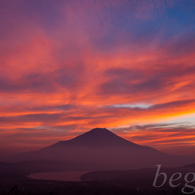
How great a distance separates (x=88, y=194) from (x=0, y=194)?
53.4 ft

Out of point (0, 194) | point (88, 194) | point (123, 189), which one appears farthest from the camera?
point (123, 189)

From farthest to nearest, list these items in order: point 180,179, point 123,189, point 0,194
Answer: point 180,179
point 123,189
point 0,194

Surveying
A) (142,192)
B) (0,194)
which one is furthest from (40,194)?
(142,192)

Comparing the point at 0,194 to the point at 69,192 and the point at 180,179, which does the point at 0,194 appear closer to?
the point at 69,192

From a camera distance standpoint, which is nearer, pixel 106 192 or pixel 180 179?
pixel 106 192

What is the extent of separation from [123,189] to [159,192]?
7331 mm

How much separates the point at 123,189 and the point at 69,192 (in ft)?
37.2

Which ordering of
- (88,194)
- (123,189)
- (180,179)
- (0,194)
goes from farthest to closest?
(180,179) < (123,189) < (88,194) < (0,194)

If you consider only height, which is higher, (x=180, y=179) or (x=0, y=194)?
(x=0, y=194)

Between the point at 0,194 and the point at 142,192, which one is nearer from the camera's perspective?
the point at 0,194

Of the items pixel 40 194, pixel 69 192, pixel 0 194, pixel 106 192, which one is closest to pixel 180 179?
pixel 106 192

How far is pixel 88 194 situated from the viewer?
42.8m

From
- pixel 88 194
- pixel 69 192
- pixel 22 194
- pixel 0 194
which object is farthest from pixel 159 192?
pixel 0 194

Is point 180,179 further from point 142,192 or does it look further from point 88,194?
point 88,194
